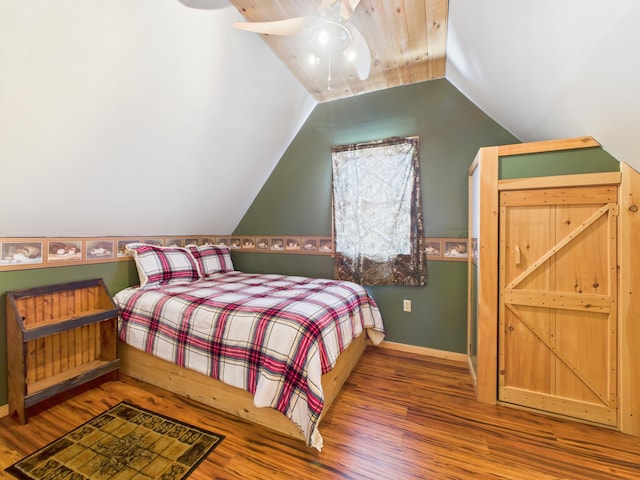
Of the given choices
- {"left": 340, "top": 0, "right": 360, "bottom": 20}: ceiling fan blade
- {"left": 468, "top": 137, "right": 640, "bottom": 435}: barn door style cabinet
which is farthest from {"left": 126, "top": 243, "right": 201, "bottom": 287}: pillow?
{"left": 468, "top": 137, "right": 640, "bottom": 435}: barn door style cabinet

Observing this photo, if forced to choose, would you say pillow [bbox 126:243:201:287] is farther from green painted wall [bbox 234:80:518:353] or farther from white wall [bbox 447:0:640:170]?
white wall [bbox 447:0:640:170]

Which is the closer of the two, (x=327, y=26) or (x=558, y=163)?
(x=327, y=26)

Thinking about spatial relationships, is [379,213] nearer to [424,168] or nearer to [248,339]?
[424,168]

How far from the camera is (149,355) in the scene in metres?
2.18

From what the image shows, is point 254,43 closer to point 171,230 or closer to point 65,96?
point 65,96

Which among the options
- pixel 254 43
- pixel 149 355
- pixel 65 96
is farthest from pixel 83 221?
pixel 254 43

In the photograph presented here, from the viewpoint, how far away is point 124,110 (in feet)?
5.93

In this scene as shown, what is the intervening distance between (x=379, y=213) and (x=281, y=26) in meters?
1.85

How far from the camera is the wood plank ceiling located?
185 centimetres

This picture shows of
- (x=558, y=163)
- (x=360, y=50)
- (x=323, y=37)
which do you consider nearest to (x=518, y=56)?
(x=558, y=163)

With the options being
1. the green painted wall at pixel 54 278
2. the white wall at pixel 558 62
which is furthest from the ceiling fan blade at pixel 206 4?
the green painted wall at pixel 54 278

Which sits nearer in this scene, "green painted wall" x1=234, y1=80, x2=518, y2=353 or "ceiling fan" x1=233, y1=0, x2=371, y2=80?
"ceiling fan" x1=233, y1=0, x2=371, y2=80

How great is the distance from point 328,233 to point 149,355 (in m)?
2.10

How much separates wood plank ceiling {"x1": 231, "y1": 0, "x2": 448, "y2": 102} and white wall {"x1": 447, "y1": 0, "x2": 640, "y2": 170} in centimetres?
18
